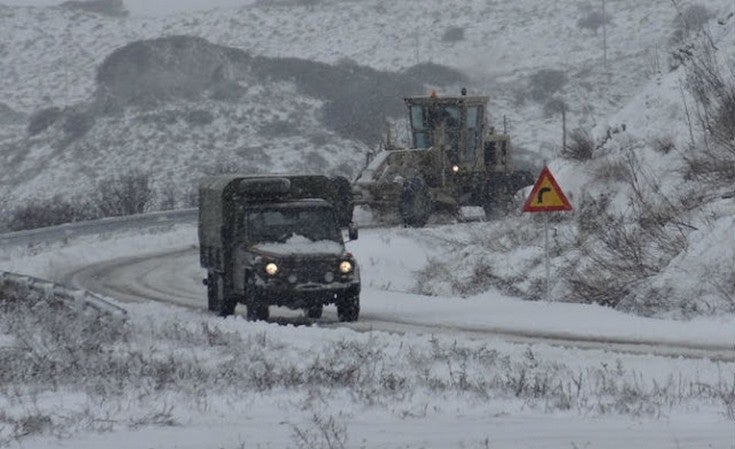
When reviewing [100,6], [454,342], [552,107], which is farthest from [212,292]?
[100,6]

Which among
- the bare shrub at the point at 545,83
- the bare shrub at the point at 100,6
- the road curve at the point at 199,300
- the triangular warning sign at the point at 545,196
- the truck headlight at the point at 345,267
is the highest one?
the bare shrub at the point at 100,6

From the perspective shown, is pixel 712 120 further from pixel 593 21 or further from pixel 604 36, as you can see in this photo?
pixel 593 21

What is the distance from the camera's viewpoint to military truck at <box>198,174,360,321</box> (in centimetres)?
1925

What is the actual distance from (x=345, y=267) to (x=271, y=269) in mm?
1065

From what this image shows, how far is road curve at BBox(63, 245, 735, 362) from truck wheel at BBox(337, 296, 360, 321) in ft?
0.53

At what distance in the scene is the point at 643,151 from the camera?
1058 inches

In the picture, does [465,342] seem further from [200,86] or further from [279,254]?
[200,86]

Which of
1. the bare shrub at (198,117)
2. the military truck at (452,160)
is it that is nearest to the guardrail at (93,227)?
the military truck at (452,160)

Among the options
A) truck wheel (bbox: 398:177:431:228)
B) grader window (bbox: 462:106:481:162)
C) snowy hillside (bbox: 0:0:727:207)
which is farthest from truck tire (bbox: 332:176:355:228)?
snowy hillside (bbox: 0:0:727:207)

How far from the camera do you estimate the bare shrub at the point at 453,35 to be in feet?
287

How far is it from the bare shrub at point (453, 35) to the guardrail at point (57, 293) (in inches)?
2708

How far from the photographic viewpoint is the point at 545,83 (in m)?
76.2

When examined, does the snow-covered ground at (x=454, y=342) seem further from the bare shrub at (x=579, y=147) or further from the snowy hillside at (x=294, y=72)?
the snowy hillside at (x=294, y=72)

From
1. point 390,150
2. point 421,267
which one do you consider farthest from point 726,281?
point 390,150
